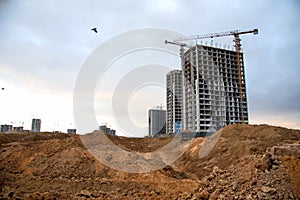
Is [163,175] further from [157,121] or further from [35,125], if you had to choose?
[35,125]

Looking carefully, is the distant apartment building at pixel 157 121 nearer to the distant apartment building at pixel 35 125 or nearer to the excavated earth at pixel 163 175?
the distant apartment building at pixel 35 125

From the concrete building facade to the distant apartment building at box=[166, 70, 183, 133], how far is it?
5.94m

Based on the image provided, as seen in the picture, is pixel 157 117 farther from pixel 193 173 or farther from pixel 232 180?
pixel 232 180

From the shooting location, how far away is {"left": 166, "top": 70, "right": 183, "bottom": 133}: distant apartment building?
54266 mm

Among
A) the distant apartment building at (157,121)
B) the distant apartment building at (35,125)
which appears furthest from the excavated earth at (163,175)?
the distant apartment building at (35,125)

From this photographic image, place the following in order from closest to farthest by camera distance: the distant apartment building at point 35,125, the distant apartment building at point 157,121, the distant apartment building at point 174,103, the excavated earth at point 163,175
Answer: the excavated earth at point 163,175 < the distant apartment building at point 174,103 < the distant apartment building at point 35,125 < the distant apartment building at point 157,121

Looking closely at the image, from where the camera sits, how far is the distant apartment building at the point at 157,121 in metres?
59.3

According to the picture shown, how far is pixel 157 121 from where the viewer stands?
62.2m

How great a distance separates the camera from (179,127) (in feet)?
169

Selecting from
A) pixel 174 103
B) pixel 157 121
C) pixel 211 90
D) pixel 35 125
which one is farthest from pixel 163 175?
pixel 35 125

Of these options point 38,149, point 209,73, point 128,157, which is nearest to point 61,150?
point 38,149

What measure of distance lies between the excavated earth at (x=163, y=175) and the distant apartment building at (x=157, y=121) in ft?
135

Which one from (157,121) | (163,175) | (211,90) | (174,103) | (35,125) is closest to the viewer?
(163,175)

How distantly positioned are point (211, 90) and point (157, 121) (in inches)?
757
